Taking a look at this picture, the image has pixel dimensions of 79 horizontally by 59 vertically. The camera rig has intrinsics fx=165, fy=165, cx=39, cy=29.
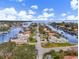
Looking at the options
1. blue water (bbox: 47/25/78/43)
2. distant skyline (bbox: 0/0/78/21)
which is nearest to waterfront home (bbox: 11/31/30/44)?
distant skyline (bbox: 0/0/78/21)

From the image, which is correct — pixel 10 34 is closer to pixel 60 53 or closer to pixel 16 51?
pixel 16 51

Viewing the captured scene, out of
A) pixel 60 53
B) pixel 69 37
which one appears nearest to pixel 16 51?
pixel 60 53

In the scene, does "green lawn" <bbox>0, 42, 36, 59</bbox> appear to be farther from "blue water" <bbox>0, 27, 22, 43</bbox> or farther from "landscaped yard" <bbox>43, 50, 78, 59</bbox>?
"landscaped yard" <bbox>43, 50, 78, 59</bbox>

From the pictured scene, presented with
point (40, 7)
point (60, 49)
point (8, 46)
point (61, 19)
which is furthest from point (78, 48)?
point (8, 46)

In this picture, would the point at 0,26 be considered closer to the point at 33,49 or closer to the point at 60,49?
the point at 33,49

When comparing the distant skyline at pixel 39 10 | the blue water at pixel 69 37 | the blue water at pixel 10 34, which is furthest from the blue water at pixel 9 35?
the blue water at pixel 69 37

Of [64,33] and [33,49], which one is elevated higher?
[64,33]

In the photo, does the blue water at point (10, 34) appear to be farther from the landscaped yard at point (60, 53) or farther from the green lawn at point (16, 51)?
the landscaped yard at point (60, 53)

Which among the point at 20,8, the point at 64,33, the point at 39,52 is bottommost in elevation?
the point at 39,52

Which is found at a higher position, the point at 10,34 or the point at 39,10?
the point at 39,10
